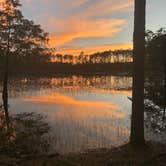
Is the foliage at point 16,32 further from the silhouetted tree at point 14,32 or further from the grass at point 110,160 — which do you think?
the grass at point 110,160

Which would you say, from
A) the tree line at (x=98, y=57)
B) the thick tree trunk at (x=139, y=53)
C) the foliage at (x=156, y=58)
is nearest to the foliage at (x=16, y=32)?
the foliage at (x=156, y=58)

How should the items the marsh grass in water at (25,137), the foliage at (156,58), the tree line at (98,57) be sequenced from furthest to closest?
the tree line at (98,57)
the foliage at (156,58)
the marsh grass in water at (25,137)

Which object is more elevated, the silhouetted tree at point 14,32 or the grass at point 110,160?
the silhouetted tree at point 14,32

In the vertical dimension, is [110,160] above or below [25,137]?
above

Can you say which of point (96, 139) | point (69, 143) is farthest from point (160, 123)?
point (69, 143)

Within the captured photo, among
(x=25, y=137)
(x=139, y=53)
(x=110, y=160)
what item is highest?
(x=139, y=53)

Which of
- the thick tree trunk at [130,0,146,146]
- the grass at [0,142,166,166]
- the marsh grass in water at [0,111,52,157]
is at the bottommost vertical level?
the marsh grass in water at [0,111,52,157]

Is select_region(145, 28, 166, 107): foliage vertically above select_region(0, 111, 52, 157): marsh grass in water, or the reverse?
select_region(145, 28, 166, 107): foliage

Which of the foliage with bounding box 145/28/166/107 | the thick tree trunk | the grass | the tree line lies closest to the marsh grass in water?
the grass

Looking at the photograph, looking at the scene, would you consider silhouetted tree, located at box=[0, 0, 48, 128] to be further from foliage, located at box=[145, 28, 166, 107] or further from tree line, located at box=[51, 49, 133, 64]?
tree line, located at box=[51, 49, 133, 64]

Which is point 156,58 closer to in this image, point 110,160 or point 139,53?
point 139,53

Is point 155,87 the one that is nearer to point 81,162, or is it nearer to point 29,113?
point 29,113

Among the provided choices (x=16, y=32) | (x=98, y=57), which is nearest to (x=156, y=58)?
(x=16, y=32)

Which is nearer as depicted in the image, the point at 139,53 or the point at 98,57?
the point at 139,53
